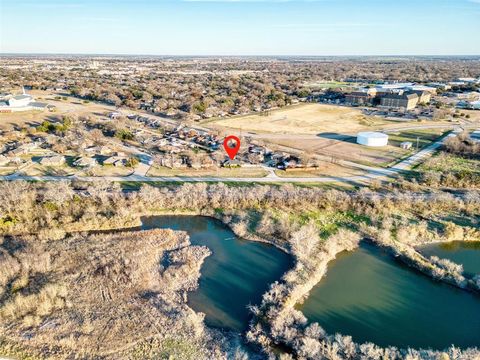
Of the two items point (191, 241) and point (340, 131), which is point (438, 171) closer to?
point (340, 131)

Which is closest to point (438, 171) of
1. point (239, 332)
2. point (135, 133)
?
point (239, 332)

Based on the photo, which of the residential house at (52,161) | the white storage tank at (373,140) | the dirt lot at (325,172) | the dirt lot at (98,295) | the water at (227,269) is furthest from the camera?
the white storage tank at (373,140)

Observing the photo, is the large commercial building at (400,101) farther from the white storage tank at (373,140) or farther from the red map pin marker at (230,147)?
the red map pin marker at (230,147)

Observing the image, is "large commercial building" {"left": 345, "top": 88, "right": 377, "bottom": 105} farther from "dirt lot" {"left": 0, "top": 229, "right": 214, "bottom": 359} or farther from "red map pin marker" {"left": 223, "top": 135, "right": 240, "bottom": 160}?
"dirt lot" {"left": 0, "top": 229, "right": 214, "bottom": 359}

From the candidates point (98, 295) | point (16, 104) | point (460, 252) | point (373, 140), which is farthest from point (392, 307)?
point (16, 104)

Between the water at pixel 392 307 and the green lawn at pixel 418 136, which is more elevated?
the green lawn at pixel 418 136

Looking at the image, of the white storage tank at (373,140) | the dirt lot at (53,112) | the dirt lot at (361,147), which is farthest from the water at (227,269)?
the dirt lot at (53,112)

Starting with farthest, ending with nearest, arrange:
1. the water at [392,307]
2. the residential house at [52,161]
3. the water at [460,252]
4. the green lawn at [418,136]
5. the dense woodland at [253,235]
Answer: the green lawn at [418,136] → the residential house at [52,161] → the water at [460,252] → the water at [392,307] → the dense woodland at [253,235]

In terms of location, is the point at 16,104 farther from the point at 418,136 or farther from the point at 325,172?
the point at 418,136
